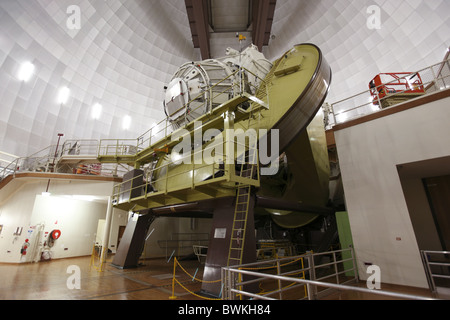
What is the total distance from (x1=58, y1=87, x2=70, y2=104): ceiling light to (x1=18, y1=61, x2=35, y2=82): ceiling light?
2.32 meters


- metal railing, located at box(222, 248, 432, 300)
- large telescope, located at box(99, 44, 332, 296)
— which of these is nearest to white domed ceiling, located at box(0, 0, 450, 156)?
large telescope, located at box(99, 44, 332, 296)

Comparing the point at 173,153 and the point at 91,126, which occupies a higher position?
the point at 91,126

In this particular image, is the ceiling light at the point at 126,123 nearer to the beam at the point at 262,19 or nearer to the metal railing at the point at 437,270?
the beam at the point at 262,19

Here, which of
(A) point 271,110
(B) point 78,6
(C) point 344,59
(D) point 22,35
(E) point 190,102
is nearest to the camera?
(A) point 271,110

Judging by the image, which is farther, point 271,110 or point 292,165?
point 292,165

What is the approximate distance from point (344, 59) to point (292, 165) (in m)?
17.4

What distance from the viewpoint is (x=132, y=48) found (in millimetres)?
23750

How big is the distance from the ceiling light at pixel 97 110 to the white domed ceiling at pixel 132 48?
95mm

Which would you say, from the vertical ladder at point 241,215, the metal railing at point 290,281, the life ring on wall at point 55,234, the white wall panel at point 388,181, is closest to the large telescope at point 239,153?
the vertical ladder at point 241,215

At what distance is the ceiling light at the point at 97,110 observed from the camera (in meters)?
21.6

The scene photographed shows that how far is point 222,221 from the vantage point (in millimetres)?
7680

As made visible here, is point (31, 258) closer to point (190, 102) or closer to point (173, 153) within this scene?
point (173, 153)
